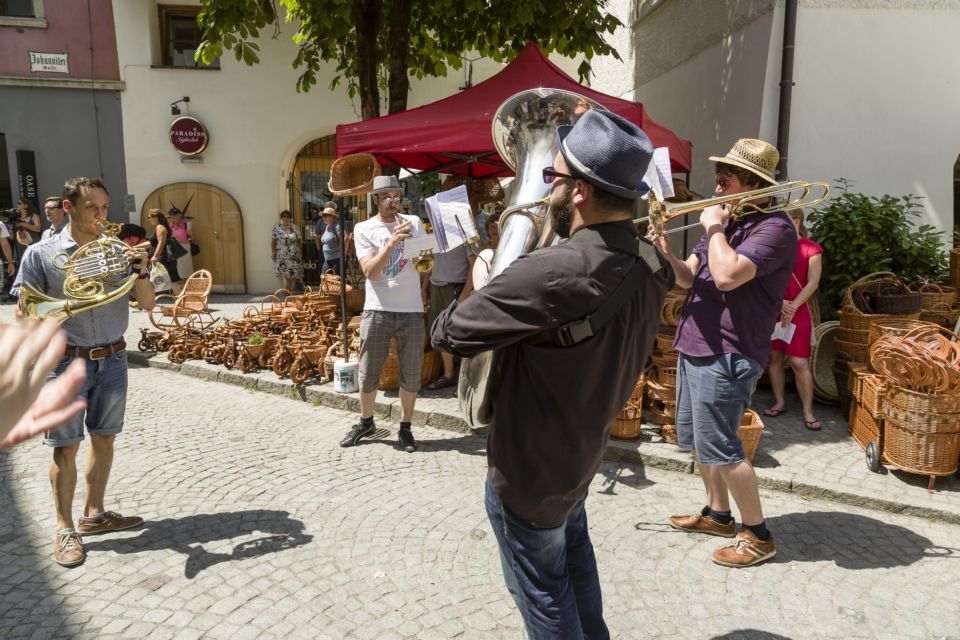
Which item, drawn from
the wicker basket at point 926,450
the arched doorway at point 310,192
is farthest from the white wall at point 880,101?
the arched doorway at point 310,192

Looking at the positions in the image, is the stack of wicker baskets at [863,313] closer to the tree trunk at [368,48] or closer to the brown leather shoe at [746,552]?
the brown leather shoe at [746,552]

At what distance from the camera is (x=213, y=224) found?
14070 millimetres

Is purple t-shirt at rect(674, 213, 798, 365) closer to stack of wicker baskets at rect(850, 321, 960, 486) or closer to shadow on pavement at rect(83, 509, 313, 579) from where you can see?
stack of wicker baskets at rect(850, 321, 960, 486)

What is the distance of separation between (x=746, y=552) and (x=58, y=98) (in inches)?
598

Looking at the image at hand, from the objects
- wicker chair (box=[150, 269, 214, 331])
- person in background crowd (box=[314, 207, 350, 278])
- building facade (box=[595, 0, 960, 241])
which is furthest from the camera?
person in background crowd (box=[314, 207, 350, 278])

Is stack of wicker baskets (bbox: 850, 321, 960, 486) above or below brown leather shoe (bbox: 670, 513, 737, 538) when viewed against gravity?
above

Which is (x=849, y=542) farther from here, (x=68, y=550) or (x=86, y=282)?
(x=86, y=282)

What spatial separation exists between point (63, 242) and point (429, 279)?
146 inches

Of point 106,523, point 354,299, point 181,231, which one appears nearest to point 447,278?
point 354,299

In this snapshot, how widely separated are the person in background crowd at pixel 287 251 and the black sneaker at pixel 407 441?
8816mm

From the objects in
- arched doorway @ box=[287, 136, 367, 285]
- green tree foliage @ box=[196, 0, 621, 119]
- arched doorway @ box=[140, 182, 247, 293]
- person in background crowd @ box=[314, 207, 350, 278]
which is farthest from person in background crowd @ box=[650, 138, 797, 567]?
arched doorway @ box=[140, 182, 247, 293]

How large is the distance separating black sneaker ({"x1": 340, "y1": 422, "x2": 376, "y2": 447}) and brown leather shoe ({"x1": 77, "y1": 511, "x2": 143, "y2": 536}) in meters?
1.63

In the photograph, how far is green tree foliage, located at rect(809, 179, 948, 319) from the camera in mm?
5977

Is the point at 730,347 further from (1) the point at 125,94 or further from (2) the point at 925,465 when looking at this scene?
(1) the point at 125,94
